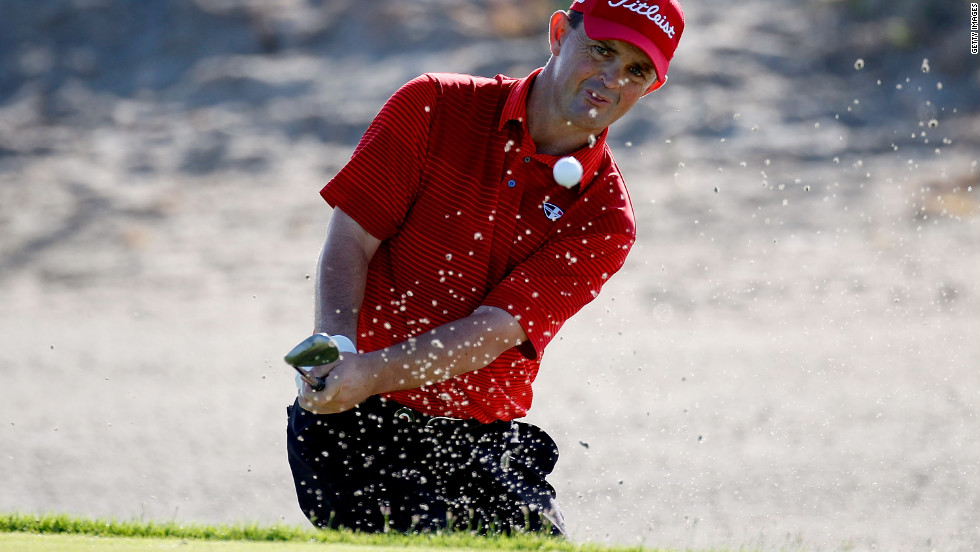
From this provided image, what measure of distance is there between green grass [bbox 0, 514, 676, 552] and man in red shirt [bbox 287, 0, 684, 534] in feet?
0.77

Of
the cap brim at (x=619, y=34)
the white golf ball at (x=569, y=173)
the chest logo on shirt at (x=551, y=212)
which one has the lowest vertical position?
the chest logo on shirt at (x=551, y=212)

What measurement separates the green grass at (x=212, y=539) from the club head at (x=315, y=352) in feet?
1.69

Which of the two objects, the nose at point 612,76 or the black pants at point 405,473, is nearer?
the nose at point 612,76

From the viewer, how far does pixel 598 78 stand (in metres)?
3.14

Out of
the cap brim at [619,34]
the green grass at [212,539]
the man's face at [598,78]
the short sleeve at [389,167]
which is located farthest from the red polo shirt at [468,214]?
the green grass at [212,539]

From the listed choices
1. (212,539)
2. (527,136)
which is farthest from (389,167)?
(212,539)

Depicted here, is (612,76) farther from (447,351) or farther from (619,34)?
(447,351)

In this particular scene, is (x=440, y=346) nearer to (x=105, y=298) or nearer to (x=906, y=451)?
(x=906, y=451)

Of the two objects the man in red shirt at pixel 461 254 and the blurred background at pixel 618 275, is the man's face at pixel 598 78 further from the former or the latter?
the blurred background at pixel 618 275

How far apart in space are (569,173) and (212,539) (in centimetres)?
130

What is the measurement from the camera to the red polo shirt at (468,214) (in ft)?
10.3

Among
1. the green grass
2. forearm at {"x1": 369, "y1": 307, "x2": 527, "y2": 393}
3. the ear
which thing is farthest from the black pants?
the ear

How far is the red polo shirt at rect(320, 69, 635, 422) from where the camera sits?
3.13m

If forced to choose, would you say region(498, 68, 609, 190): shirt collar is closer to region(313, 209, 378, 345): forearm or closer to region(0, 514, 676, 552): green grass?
region(313, 209, 378, 345): forearm
